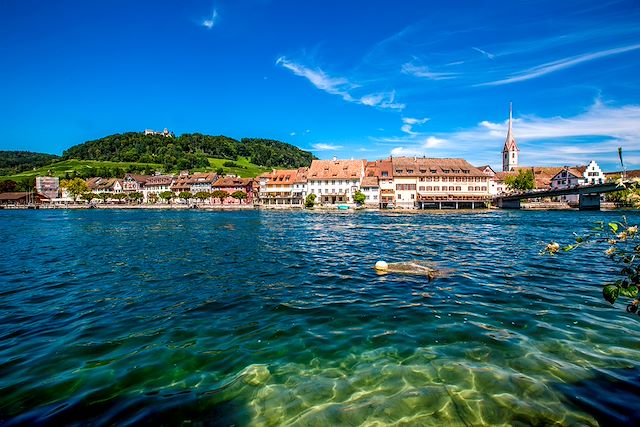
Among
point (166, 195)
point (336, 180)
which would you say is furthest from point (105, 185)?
point (336, 180)

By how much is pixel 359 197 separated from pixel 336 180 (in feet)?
41.6

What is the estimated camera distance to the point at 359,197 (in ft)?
357

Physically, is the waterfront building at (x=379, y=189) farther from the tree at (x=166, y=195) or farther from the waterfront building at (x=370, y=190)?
the tree at (x=166, y=195)

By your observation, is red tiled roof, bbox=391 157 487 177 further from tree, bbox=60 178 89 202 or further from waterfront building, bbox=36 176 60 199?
waterfront building, bbox=36 176 60 199

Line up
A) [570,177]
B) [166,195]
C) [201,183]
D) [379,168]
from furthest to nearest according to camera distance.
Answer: [201,183], [166,195], [570,177], [379,168]

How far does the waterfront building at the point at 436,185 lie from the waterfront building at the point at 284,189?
105 ft

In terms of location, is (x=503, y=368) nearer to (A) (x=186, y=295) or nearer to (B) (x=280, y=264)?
(A) (x=186, y=295)

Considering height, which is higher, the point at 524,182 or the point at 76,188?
the point at 76,188

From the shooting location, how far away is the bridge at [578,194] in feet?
254

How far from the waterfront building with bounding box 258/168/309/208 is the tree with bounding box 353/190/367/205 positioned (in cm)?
2049

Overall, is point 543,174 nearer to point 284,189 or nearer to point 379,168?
point 379,168

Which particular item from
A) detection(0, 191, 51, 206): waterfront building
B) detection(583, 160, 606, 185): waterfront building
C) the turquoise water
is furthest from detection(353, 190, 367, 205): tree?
detection(0, 191, 51, 206): waterfront building

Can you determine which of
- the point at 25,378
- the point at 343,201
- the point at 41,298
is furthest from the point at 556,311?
the point at 343,201

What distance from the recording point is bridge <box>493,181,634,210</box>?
254ft
